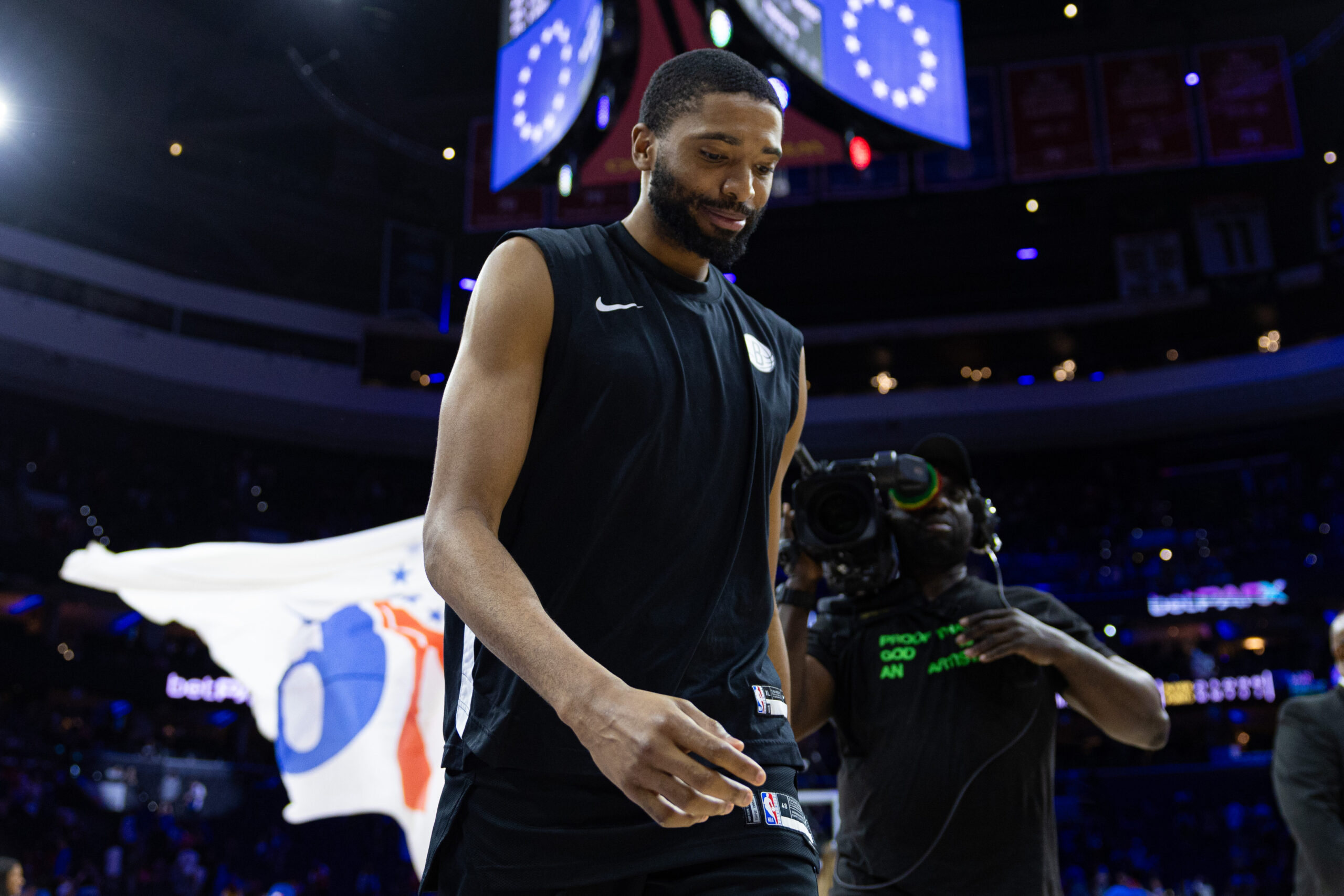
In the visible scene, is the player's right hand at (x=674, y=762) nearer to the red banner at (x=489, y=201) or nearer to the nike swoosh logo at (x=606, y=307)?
the nike swoosh logo at (x=606, y=307)

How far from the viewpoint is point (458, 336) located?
68.5 ft

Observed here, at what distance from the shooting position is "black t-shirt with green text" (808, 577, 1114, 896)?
280 centimetres

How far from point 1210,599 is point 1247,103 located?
28.0ft

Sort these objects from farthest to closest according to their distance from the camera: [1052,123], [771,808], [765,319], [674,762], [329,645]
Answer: [1052,123] → [329,645] → [765,319] → [771,808] → [674,762]

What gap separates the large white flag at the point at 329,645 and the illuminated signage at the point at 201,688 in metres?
12.3

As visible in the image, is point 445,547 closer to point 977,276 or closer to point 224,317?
point 224,317

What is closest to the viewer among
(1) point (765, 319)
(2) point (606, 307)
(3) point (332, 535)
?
(2) point (606, 307)

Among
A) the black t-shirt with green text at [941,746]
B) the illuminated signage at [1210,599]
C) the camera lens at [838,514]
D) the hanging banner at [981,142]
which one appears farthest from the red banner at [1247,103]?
the camera lens at [838,514]

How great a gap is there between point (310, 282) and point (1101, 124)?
13837mm

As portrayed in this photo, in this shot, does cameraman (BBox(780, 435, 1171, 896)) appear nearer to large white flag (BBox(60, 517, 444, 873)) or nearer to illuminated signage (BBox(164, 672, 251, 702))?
large white flag (BBox(60, 517, 444, 873))

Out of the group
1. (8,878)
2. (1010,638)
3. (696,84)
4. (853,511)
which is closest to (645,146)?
(696,84)

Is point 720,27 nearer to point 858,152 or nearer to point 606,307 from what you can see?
point 858,152

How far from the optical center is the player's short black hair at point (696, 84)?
→ 165cm

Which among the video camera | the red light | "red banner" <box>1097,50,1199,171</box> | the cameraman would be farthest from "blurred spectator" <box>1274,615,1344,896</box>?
"red banner" <box>1097,50,1199,171</box>
